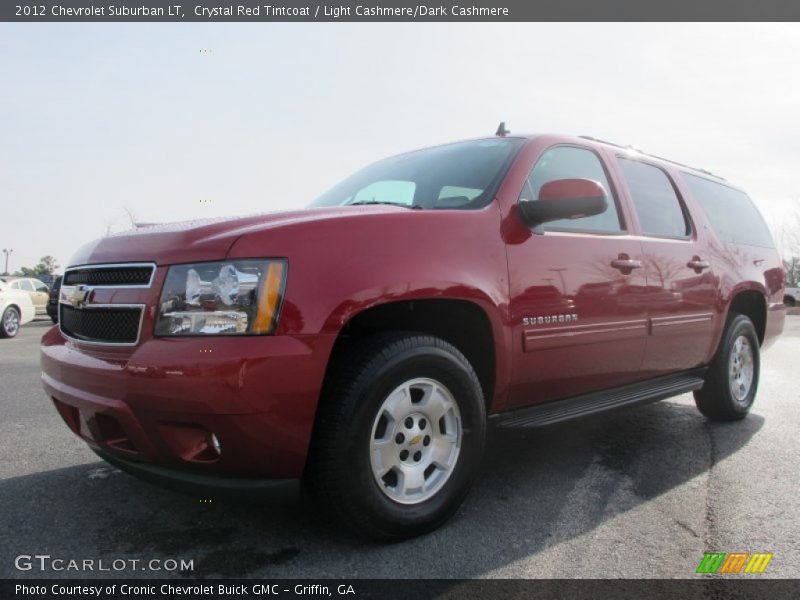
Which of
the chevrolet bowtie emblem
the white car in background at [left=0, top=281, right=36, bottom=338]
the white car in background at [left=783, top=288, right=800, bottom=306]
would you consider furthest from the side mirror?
the white car in background at [left=0, top=281, right=36, bottom=338]

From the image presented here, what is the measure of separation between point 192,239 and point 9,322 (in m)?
13.0

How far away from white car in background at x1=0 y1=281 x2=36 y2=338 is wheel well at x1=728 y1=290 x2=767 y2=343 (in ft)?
43.8

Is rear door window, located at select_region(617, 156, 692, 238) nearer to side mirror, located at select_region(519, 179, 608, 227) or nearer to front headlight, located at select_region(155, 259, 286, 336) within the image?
side mirror, located at select_region(519, 179, 608, 227)

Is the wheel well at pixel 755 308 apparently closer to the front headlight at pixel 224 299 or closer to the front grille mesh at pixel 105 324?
the front headlight at pixel 224 299

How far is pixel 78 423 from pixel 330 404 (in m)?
1.11

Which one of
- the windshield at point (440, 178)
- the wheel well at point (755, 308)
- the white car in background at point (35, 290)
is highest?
the windshield at point (440, 178)

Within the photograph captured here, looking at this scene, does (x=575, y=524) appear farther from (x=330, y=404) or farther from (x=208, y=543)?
(x=208, y=543)

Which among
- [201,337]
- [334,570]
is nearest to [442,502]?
[334,570]

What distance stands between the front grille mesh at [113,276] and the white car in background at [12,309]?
11960 millimetres

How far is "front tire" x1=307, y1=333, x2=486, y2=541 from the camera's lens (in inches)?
86.4

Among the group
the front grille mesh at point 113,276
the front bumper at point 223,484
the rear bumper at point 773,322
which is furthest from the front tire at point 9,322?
the rear bumper at point 773,322

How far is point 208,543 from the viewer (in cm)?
235

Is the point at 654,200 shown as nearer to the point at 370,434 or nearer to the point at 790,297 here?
the point at 370,434

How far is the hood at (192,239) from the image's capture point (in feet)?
7.06
